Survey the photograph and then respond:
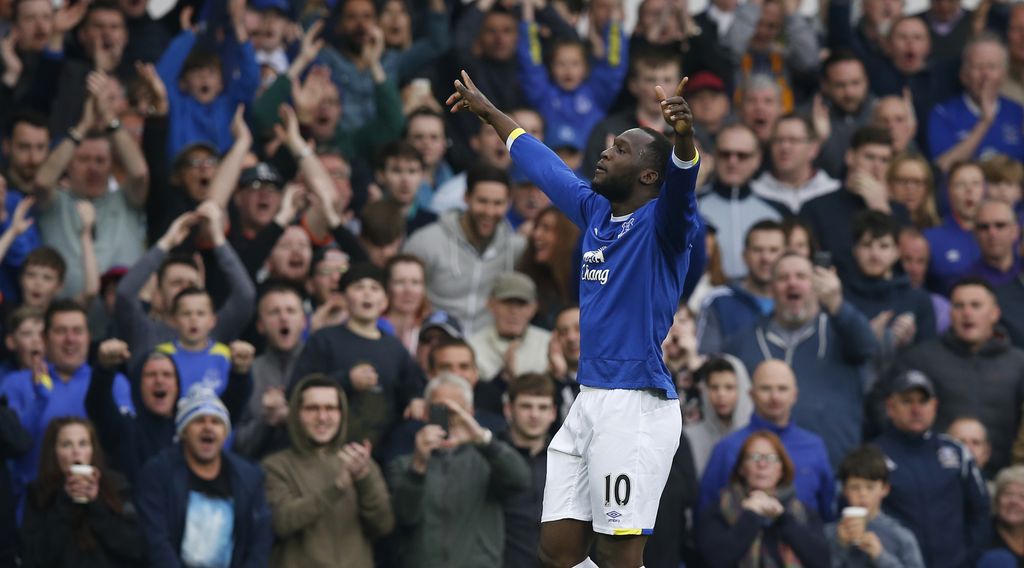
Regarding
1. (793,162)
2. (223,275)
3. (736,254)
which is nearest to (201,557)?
(223,275)

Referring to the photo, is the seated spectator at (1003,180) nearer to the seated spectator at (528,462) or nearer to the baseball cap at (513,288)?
the baseball cap at (513,288)

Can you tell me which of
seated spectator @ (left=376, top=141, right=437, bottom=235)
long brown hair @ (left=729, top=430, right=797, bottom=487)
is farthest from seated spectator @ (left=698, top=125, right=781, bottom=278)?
long brown hair @ (left=729, top=430, right=797, bottom=487)

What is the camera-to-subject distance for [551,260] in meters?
14.1

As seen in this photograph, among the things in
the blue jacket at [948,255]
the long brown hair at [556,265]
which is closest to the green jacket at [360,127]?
the long brown hair at [556,265]

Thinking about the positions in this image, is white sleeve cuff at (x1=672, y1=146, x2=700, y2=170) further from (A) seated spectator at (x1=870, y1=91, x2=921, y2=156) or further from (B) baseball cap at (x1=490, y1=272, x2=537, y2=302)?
(A) seated spectator at (x1=870, y1=91, x2=921, y2=156)

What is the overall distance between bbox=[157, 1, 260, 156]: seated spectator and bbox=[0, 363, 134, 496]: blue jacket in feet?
10.1

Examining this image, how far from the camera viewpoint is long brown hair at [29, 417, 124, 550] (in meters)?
11.5

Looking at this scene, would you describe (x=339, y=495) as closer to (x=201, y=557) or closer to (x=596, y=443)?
(x=201, y=557)

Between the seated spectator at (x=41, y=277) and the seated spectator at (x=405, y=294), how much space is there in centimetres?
224

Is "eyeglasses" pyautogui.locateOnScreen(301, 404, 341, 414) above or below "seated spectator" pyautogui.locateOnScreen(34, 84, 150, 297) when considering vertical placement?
below

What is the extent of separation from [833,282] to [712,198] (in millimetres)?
2194

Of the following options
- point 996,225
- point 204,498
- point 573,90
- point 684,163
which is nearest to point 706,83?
point 573,90

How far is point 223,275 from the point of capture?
1365 cm

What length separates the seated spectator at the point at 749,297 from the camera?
14.0 m
